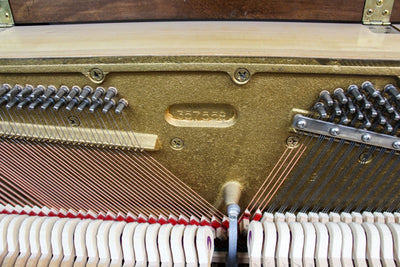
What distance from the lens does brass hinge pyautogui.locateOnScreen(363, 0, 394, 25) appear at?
1.31m

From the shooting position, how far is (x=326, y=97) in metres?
0.97

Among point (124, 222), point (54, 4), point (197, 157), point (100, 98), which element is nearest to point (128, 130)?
point (100, 98)

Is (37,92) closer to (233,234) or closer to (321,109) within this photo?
(233,234)

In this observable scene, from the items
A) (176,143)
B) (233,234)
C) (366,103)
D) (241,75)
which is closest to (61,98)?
(176,143)

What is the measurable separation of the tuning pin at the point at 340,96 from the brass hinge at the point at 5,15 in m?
1.33

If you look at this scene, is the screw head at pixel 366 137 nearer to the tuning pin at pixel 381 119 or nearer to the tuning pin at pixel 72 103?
the tuning pin at pixel 381 119

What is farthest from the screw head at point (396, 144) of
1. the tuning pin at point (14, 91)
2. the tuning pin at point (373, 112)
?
the tuning pin at point (14, 91)

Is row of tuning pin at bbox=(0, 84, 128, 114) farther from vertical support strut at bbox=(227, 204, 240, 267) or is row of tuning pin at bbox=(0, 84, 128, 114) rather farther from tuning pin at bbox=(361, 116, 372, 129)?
tuning pin at bbox=(361, 116, 372, 129)

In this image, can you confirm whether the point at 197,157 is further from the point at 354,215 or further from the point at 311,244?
the point at 354,215

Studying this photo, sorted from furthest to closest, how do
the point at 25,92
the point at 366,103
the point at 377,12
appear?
the point at 377,12, the point at 25,92, the point at 366,103

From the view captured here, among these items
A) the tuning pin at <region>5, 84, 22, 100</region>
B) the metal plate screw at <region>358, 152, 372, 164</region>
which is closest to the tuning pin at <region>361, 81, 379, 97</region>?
the metal plate screw at <region>358, 152, 372, 164</region>

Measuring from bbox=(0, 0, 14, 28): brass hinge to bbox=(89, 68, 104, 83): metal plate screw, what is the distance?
2.25 ft

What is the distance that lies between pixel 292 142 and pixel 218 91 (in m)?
0.31

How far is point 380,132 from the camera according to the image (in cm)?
105
